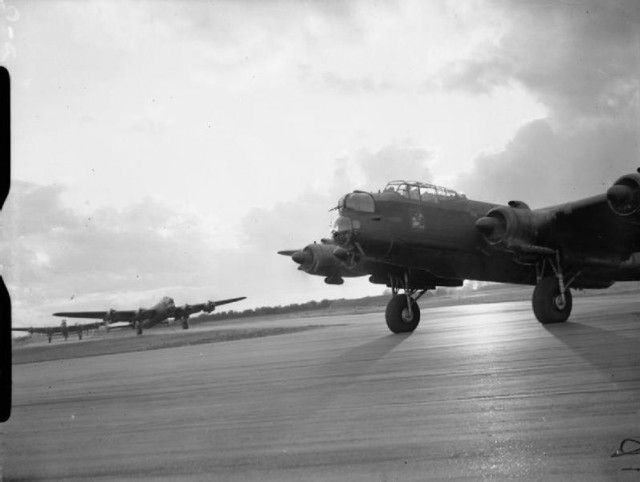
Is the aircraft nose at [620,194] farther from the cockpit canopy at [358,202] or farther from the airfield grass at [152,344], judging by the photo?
the airfield grass at [152,344]

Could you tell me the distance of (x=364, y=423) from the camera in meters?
4.49

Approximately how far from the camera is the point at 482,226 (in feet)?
47.1

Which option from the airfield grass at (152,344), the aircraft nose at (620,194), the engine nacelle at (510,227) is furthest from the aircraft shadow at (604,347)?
the airfield grass at (152,344)

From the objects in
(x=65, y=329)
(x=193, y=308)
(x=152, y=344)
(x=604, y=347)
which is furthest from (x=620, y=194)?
(x=65, y=329)

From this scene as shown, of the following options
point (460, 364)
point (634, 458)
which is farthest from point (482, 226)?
point (634, 458)

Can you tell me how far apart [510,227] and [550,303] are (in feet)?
7.47

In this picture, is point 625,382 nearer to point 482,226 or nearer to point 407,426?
point 407,426

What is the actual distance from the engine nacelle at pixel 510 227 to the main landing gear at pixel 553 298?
1.10 meters

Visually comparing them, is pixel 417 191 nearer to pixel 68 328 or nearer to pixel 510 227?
pixel 510 227

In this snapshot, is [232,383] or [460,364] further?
[232,383]

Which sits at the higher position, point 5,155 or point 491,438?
point 5,155

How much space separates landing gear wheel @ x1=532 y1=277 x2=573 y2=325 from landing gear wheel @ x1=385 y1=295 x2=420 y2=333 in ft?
11.7

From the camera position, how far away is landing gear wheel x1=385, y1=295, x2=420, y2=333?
16.7 meters

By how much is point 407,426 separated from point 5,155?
332 cm
